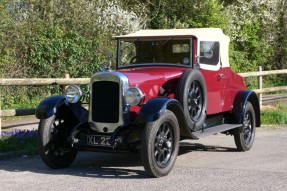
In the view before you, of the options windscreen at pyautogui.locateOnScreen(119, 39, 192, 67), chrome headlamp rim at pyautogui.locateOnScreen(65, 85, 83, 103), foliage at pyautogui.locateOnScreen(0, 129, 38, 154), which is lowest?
foliage at pyautogui.locateOnScreen(0, 129, 38, 154)

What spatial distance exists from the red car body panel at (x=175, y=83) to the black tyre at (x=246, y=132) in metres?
0.42

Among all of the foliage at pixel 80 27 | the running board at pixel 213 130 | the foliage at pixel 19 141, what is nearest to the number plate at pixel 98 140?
the running board at pixel 213 130

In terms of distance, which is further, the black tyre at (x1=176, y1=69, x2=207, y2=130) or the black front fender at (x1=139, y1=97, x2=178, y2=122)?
the black tyre at (x1=176, y1=69, x2=207, y2=130)

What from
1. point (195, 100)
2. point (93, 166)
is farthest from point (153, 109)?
point (93, 166)

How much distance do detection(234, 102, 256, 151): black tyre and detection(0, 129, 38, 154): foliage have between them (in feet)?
11.7

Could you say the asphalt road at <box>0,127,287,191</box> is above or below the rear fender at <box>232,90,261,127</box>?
below

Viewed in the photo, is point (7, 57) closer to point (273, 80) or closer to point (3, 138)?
point (3, 138)

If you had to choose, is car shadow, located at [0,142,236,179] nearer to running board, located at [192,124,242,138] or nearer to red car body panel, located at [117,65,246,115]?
running board, located at [192,124,242,138]

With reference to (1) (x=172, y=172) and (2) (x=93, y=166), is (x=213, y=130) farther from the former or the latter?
(2) (x=93, y=166)

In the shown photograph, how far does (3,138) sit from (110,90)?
9.69ft

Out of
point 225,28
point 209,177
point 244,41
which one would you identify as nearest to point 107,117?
point 209,177

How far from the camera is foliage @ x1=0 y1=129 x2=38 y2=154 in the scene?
33.4 feet

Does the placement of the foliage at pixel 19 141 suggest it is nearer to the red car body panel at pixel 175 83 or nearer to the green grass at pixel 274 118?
the red car body panel at pixel 175 83

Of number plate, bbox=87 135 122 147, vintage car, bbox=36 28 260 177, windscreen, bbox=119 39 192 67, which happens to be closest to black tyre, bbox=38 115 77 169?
vintage car, bbox=36 28 260 177
